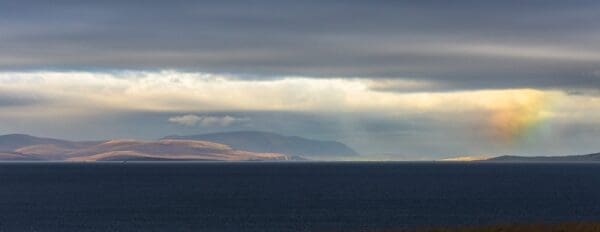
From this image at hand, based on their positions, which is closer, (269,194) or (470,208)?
(470,208)

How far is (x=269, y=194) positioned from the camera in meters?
160

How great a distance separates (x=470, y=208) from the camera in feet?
405

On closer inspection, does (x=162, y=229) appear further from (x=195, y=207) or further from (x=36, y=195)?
(x=36, y=195)

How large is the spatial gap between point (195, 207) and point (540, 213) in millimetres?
40927

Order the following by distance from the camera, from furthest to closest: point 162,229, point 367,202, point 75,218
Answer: point 367,202 → point 75,218 → point 162,229

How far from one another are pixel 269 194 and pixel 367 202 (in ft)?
90.9

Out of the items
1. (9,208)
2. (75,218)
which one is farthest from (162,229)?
(9,208)

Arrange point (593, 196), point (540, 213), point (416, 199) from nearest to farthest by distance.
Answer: point (540, 213), point (416, 199), point (593, 196)

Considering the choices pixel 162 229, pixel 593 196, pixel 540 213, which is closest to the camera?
pixel 162 229

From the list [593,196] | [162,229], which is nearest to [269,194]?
[593,196]

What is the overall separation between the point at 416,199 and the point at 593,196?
3025 centimetres

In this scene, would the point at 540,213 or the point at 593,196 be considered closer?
the point at 540,213

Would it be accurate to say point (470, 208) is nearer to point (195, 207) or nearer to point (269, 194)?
point (195, 207)

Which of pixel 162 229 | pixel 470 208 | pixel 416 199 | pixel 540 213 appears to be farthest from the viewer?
→ pixel 416 199
